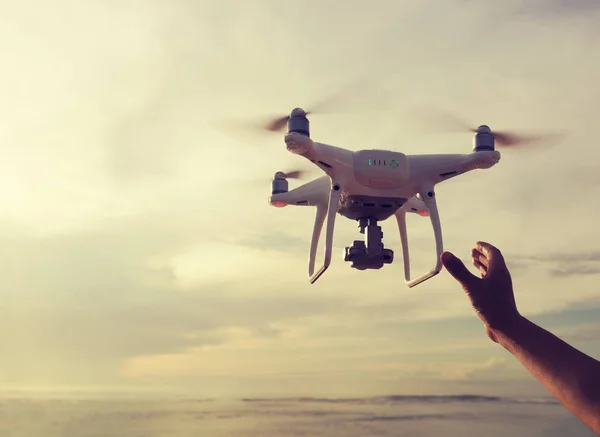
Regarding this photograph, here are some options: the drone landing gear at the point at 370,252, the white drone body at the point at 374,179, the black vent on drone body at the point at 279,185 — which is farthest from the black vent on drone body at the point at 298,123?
the black vent on drone body at the point at 279,185

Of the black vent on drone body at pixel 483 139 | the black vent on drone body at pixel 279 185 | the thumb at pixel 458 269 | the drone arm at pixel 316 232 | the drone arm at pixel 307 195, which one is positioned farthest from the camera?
the black vent on drone body at pixel 279 185

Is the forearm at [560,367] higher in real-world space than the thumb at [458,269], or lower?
lower

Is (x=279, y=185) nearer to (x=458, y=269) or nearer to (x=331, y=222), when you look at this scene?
(x=331, y=222)

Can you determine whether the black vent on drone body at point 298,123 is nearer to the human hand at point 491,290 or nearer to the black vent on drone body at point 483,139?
the black vent on drone body at point 483,139

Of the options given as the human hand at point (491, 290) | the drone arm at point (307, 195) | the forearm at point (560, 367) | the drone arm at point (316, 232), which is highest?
the drone arm at point (307, 195)

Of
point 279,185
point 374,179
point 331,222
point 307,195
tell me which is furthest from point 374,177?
point 279,185

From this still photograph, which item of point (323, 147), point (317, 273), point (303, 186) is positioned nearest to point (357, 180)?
point (323, 147)

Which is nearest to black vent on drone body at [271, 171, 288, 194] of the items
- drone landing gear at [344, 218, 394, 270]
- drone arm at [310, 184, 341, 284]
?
drone landing gear at [344, 218, 394, 270]
